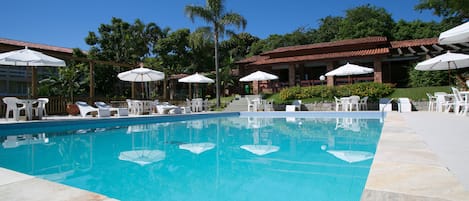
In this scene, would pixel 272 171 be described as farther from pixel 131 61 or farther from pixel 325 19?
pixel 325 19

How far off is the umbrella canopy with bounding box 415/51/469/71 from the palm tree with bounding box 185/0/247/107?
10705 mm

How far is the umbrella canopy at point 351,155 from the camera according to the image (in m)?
4.50

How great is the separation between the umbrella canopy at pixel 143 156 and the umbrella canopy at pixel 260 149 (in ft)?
5.33

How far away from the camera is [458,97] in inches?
389

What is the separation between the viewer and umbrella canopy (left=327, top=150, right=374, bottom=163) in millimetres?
4498

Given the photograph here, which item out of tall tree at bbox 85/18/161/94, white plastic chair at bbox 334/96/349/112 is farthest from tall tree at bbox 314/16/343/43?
tall tree at bbox 85/18/161/94

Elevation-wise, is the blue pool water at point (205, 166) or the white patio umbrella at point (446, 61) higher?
the white patio umbrella at point (446, 61)

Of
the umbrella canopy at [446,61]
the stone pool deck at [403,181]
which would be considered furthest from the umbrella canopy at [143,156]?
the umbrella canopy at [446,61]

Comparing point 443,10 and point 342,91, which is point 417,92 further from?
point 443,10

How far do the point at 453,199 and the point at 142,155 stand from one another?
458cm

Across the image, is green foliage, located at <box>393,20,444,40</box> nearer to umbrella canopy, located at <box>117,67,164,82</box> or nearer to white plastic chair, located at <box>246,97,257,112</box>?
white plastic chair, located at <box>246,97,257,112</box>

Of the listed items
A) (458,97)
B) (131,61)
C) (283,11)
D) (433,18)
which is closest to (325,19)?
(283,11)

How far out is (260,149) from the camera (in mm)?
5691

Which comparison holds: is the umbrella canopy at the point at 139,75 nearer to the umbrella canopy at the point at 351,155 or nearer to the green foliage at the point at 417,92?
the umbrella canopy at the point at 351,155
